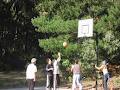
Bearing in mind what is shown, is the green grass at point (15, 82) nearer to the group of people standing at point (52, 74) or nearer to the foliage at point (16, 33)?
the foliage at point (16, 33)

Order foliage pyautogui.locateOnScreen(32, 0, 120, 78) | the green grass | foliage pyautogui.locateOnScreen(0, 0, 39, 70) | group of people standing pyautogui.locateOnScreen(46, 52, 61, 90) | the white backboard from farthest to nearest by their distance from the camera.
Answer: foliage pyautogui.locateOnScreen(0, 0, 39, 70) < the green grass < foliage pyautogui.locateOnScreen(32, 0, 120, 78) < group of people standing pyautogui.locateOnScreen(46, 52, 61, 90) < the white backboard

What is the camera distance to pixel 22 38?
48719 millimetres

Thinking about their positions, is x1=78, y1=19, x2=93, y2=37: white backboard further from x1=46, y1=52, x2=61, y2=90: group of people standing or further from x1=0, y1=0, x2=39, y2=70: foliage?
x1=0, y1=0, x2=39, y2=70: foliage

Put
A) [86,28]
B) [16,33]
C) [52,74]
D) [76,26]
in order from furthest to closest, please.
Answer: [16,33], [76,26], [52,74], [86,28]

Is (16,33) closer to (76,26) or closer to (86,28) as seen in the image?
(76,26)

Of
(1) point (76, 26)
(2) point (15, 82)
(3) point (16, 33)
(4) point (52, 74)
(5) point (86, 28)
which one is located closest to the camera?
(5) point (86, 28)

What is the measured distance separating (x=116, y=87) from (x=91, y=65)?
253cm

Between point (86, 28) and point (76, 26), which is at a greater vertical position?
point (76, 26)

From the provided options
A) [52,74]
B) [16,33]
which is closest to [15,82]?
[52,74]

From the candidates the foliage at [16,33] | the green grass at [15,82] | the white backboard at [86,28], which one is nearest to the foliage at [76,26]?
the white backboard at [86,28]

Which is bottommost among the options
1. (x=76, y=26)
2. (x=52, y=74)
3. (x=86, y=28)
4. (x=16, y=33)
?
(x=52, y=74)

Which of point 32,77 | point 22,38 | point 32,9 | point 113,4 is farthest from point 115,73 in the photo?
point 22,38

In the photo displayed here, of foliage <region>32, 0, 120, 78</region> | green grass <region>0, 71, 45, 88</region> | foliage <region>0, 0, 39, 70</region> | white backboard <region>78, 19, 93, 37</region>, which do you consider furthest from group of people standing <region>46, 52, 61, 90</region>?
foliage <region>0, 0, 39, 70</region>

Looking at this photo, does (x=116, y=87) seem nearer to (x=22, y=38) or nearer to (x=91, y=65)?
(x=91, y=65)
